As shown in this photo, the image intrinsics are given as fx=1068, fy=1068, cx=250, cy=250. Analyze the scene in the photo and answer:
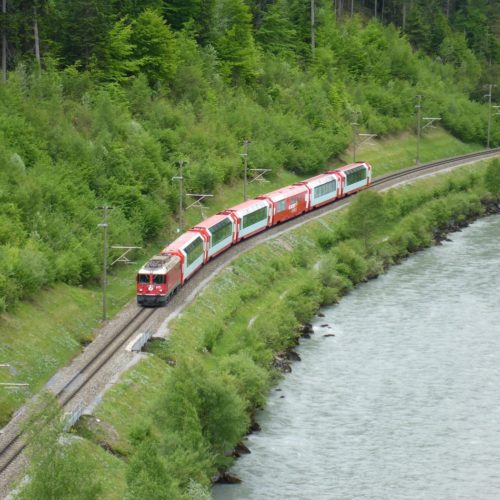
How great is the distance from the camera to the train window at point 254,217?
83812 millimetres

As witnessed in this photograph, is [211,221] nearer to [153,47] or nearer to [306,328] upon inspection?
[306,328]

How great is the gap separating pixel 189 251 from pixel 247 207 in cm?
1458

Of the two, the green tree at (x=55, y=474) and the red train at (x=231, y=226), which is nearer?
the green tree at (x=55, y=474)

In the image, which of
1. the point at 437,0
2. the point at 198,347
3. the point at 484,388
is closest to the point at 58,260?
the point at 198,347

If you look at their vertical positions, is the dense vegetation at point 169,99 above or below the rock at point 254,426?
above

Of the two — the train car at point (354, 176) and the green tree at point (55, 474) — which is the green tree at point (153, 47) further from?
the green tree at point (55, 474)

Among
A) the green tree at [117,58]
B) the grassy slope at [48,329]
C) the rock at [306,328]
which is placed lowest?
the rock at [306,328]

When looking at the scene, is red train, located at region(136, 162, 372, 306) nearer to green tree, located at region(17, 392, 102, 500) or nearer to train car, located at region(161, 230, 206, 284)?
train car, located at region(161, 230, 206, 284)

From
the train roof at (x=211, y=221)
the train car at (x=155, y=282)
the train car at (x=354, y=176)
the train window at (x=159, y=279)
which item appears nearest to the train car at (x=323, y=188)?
the train car at (x=354, y=176)

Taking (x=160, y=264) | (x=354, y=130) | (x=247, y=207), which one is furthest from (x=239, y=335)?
(x=354, y=130)

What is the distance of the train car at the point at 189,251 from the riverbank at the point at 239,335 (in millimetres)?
1894

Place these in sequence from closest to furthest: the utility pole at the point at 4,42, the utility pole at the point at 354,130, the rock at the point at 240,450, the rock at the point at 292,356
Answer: the rock at the point at 240,450, the rock at the point at 292,356, the utility pole at the point at 4,42, the utility pole at the point at 354,130

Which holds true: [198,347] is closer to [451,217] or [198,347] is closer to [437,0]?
[451,217]

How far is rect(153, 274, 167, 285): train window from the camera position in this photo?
6538 cm
